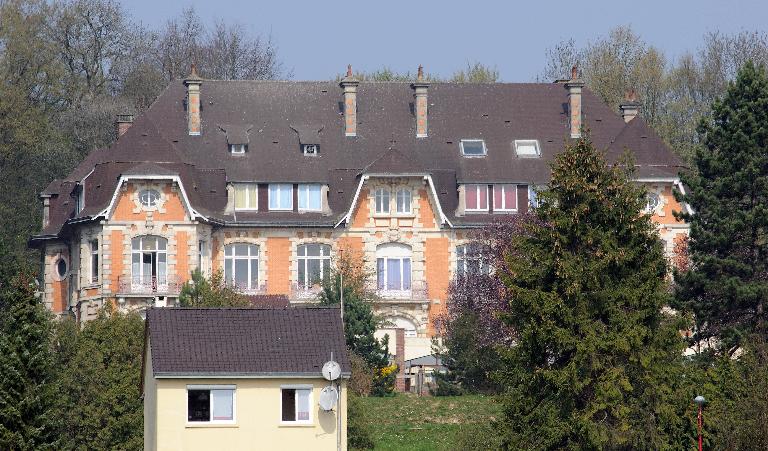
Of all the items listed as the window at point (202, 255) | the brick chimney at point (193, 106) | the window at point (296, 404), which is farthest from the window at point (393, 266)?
the window at point (296, 404)

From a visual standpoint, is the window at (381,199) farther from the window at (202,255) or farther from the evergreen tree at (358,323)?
the window at (202,255)

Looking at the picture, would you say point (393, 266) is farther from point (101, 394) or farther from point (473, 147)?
point (101, 394)

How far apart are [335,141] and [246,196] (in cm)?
404

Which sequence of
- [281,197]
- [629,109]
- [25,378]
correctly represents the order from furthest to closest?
1. [629,109]
2. [281,197]
3. [25,378]

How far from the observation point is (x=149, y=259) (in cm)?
7919

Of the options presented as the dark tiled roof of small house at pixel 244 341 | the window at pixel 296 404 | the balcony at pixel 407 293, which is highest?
the balcony at pixel 407 293

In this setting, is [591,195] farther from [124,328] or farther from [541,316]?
[124,328]

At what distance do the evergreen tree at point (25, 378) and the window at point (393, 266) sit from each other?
91.4ft

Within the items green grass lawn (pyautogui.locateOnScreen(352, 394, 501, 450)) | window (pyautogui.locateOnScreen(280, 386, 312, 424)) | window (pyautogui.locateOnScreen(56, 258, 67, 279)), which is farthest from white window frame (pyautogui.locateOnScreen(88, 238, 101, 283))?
window (pyautogui.locateOnScreen(280, 386, 312, 424))

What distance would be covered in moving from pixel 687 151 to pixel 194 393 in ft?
147

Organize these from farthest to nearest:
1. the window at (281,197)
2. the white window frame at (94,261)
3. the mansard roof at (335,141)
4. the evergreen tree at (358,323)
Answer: the window at (281,197)
the mansard roof at (335,141)
the white window frame at (94,261)
the evergreen tree at (358,323)

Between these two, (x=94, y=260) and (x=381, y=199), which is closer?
(x=94, y=260)

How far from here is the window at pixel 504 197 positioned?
81.6 meters

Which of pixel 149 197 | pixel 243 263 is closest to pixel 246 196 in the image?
pixel 243 263
